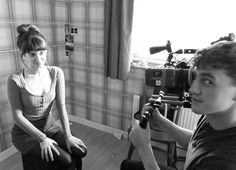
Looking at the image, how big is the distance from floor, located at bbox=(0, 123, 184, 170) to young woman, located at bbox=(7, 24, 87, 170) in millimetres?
476

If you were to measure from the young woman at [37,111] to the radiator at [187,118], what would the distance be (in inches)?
34.1

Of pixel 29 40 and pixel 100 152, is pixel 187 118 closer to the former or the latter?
pixel 100 152

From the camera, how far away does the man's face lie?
54 centimetres

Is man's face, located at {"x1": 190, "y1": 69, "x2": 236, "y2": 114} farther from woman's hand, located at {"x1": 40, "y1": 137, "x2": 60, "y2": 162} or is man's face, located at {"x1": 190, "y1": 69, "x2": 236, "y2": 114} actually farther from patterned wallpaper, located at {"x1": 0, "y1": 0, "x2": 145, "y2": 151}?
patterned wallpaper, located at {"x1": 0, "y1": 0, "x2": 145, "y2": 151}

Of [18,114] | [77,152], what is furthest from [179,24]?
[18,114]

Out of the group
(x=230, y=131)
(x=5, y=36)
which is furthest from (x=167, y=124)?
(x=5, y=36)

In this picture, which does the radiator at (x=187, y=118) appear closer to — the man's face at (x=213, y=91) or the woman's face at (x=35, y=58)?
the man's face at (x=213, y=91)

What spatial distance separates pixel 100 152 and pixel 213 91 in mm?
1447

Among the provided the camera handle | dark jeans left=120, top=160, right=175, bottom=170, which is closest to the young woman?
dark jeans left=120, top=160, right=175, bottom=170

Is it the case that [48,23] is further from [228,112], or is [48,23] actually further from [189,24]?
[228,112]

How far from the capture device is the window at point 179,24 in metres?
1.41

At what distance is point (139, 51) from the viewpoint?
1.80m

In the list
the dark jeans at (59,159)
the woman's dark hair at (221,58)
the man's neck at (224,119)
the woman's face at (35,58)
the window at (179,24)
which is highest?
the window at (179,24)

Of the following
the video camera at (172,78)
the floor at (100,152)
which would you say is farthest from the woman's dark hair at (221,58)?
the floor at (100,152)
